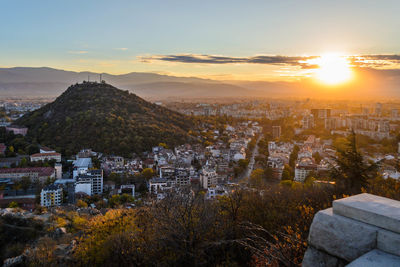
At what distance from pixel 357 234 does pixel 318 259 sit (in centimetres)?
20

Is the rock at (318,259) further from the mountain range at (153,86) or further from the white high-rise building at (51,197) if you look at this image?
the mountain range at (153,86)

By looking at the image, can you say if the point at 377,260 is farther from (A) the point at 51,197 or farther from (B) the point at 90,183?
(B) the point at 90,183

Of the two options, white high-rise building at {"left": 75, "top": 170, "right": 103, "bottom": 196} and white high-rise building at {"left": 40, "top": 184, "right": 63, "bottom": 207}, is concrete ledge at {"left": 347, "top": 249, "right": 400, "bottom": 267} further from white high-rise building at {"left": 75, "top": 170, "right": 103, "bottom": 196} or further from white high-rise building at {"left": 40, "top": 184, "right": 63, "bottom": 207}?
white high-rise building at {"left": 75, "top": 170, "right": 103, "bottom": 196}

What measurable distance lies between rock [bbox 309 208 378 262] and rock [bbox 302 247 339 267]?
23 mm

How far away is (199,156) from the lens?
2003 cm

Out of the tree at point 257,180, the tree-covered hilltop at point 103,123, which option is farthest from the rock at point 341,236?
the tree-covered hilltop at point 103,123

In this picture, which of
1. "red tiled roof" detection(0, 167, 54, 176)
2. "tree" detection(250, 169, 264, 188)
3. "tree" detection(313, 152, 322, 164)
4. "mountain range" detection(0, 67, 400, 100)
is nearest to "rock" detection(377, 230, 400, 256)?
"tree" detection(250, 169, 264, 188)

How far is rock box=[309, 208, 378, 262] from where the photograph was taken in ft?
3.19

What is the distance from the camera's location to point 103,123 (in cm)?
2250

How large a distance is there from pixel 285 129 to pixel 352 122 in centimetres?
660

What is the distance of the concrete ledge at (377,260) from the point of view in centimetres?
88

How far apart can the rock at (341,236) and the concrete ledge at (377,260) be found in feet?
0.13

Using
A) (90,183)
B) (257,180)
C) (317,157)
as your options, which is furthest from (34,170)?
(317,157)

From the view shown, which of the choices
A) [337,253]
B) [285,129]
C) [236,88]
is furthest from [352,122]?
[236,88]
